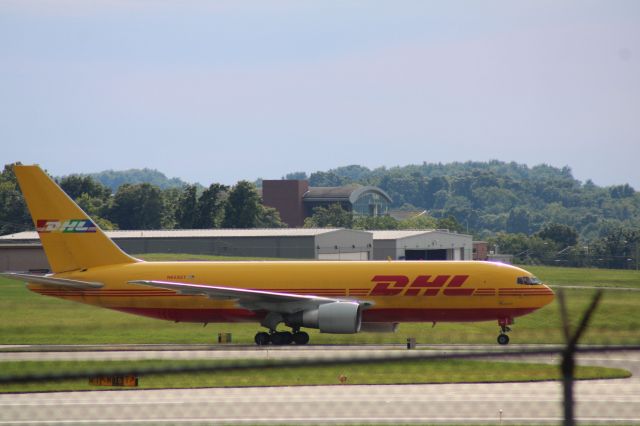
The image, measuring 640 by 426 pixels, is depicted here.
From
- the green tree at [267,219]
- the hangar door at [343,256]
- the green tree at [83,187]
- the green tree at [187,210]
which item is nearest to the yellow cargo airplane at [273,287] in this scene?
the hangar door at [343,256]

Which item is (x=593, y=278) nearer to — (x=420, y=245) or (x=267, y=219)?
(x=420, y=245)

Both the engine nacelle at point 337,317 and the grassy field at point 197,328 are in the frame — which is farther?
the grassy field at point 197,328

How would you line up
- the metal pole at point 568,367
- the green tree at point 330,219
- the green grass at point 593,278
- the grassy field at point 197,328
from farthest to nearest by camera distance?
the green tree at point 330,219
the green grass at point 593,278
the grassy field at point 197,328
the metal pole at point 568,367

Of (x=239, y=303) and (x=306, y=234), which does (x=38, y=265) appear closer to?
(x=306, y=234)

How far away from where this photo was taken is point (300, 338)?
131 feet

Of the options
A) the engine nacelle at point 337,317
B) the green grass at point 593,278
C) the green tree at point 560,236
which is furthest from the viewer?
the green tree at point 560,236

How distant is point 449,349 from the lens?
3631 centimetres

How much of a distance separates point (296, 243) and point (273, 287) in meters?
55.3

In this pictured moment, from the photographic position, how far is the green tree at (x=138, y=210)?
154m

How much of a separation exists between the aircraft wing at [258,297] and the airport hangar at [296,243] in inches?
2198

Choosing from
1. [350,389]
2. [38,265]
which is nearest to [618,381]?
[350,389]

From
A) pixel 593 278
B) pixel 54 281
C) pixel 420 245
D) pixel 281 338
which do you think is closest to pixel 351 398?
pixel 281 338

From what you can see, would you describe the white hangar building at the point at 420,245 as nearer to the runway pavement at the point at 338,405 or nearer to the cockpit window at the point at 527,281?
the cockpit window at the point at 527,281

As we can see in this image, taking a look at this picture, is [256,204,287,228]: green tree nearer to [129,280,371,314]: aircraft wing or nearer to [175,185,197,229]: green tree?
[175,185,197,229]: green tree
